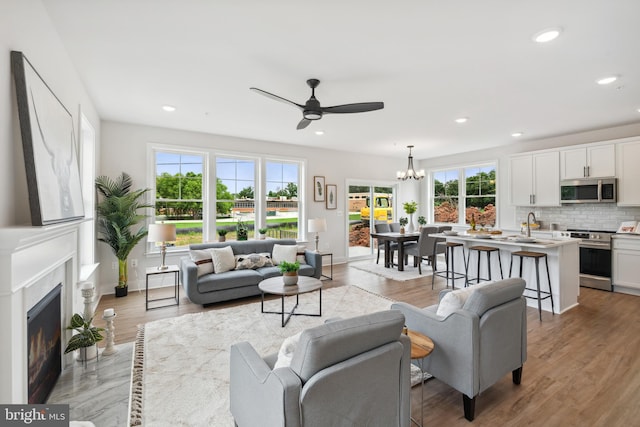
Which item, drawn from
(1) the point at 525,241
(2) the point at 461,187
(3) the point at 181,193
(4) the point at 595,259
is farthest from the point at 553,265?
(3) the point at 181,193

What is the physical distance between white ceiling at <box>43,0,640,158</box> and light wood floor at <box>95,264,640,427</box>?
281cm

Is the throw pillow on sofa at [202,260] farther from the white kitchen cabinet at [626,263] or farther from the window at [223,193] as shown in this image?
the white kitchen cabinet at [626,263]

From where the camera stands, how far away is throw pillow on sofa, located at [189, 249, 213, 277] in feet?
13.9

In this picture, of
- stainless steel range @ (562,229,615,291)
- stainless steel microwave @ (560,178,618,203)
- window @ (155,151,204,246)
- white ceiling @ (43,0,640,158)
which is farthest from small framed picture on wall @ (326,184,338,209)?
stainless steel range @ (562,229,615,291)

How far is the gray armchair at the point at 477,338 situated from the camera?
74.8 inches

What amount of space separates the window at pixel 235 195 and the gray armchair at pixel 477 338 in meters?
4.11

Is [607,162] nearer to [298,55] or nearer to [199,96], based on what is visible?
[298,55]

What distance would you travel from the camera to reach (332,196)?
285 inches

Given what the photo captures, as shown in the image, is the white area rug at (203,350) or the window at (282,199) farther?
the window at (282,199)

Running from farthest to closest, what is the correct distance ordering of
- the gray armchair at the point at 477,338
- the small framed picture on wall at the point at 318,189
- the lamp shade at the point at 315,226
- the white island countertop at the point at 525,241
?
the small framed picture on wall at the point at 318,189, the lamp shade at the point at 315,226, the white island countertop at the point at 525,241, the gray armchair at the point at 477,338

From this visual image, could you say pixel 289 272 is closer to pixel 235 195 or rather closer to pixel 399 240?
pixel 235 195

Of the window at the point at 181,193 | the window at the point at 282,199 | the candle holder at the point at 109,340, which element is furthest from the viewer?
the window at the point at 282,199

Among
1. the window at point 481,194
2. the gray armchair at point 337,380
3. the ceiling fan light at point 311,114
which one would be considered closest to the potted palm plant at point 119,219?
the ceiling fan light at point 311,114

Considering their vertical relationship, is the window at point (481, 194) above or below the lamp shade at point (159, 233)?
above
